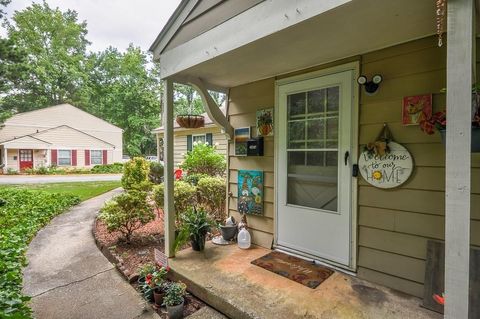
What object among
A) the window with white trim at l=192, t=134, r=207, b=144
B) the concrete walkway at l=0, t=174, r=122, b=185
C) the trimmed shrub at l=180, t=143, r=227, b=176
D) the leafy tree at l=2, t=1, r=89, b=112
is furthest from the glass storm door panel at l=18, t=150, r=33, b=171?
the trimmed shrub at l=180, t=143, r=227, b=176

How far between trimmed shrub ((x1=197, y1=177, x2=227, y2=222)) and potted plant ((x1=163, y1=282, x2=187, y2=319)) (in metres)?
2.23

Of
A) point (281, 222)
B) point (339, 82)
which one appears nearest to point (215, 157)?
point (281, 222)

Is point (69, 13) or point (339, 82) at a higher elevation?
point (69, 13)

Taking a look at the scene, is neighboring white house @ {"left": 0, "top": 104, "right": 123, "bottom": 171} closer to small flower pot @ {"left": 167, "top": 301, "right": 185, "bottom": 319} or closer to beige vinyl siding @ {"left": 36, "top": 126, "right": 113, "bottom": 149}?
beige vinyl siding @ {"left": 36, "top": 126, "right": 113, "bottom": 149}

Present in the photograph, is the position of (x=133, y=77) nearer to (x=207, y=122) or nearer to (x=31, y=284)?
(x=207, y=122)

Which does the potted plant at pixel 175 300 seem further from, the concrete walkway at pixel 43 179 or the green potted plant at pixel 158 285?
the concrete walkway at pixel 43 179

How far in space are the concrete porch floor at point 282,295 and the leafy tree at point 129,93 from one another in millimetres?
21236

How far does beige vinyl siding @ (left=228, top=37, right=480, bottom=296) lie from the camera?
1939mm

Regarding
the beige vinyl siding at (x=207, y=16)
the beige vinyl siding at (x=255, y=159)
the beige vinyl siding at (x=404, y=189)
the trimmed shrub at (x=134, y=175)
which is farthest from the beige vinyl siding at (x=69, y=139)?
the beige vinyl siding at (x=404, y=189)

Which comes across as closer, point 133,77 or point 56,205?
point 56,205

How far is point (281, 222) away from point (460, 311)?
6.20 ft

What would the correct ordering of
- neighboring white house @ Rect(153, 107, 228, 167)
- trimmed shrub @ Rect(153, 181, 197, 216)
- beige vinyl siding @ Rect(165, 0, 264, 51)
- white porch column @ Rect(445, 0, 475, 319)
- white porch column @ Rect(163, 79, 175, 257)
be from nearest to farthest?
white porch column @ Rect(445, 0, 475, 319) < beige vinyl siding @ Rect(165, 0, 264, 51) < white porch column @ Rect(163, 79, 175, 257) < trimmed shrub @ Rect(153, 181, 197, 216) < neighboring white house @ Rect(153, 107, 228, 167)

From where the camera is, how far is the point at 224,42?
1991 millimetres

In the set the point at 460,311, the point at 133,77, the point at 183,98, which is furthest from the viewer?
the point at 183,98
